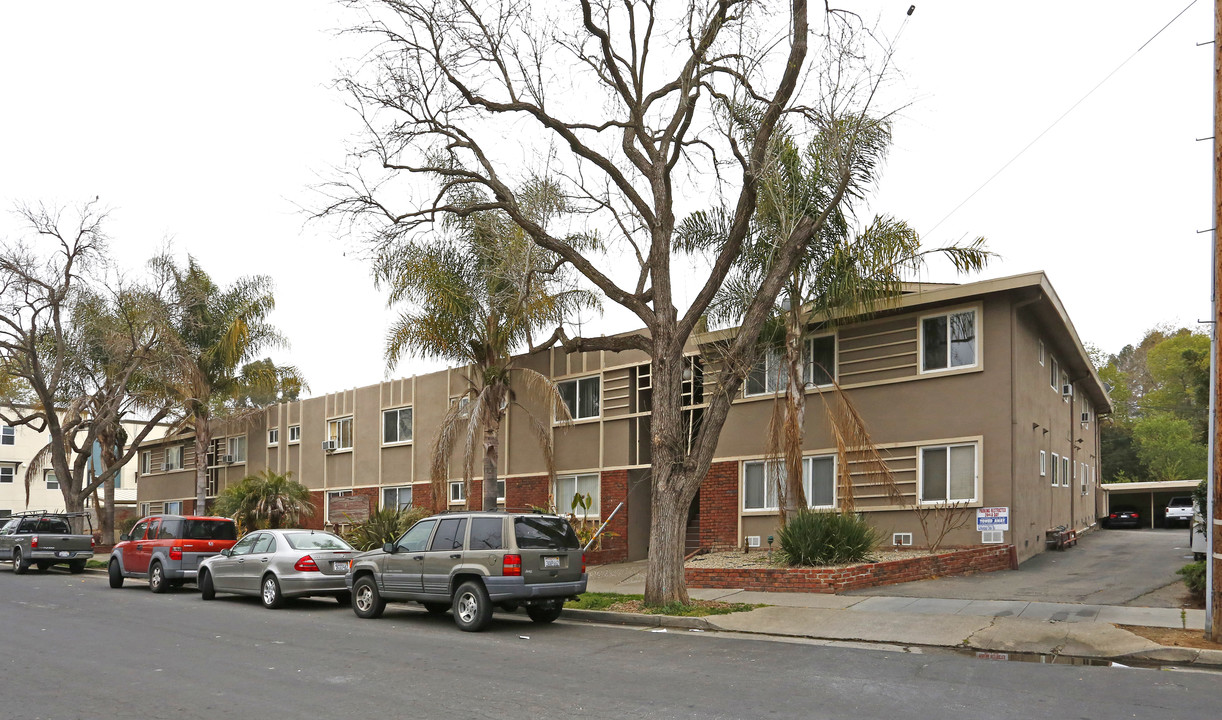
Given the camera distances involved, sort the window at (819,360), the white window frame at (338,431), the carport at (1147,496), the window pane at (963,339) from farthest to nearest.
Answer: the carport at (1147,496) → the white window frame at (338,431) → the window at (819,360) → the window pane at (963,339)

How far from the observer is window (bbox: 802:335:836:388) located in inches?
832

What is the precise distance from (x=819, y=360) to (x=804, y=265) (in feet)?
12.1

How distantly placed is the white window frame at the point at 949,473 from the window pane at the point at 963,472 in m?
0.02

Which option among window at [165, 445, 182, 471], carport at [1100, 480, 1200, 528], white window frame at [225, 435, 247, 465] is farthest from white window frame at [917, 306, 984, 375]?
window at [165, 445, 182, 471]

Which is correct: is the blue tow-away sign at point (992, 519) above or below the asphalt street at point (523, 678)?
above

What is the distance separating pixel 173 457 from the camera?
46375 millimetres

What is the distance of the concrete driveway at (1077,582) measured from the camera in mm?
14758

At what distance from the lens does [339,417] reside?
35.4 metres

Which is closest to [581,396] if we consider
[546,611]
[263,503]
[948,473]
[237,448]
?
[948,473]

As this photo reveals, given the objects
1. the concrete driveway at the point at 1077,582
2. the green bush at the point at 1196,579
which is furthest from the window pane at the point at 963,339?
the green bush at the point at 1196,579

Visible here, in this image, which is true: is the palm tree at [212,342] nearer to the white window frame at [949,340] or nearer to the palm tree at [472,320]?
the palm tree at [472,320]

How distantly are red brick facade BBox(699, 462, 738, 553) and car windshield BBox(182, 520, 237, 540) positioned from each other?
10.7 meters

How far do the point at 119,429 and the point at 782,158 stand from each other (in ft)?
111

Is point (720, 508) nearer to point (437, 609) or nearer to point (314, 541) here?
point (437, 609)
